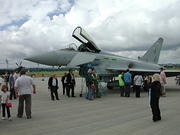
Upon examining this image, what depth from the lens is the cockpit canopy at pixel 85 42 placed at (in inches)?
552

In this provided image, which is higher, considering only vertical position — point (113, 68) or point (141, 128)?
point (113, 68)

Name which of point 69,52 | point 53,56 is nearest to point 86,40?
point 69,52

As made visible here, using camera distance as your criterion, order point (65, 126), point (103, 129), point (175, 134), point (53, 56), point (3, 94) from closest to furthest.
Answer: point (175, 134) → point (103, 129) → point (65, 126) → point (3, 94) → point (53, 56)

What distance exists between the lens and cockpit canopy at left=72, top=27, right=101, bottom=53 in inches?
552

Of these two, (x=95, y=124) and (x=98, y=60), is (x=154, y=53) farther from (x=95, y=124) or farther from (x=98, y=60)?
(x=95, y=124)

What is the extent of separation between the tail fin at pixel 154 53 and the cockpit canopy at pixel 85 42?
675cm

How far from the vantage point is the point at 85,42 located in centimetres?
1462

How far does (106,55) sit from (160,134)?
36.3ft

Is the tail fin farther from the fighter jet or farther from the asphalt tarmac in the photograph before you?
the asphalt tarmac

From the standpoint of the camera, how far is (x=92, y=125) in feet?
19.4

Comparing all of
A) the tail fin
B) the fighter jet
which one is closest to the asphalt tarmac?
the fighter jet

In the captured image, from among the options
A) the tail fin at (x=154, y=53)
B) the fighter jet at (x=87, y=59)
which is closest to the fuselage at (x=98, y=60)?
the fighter jet at (x=87, y=59)

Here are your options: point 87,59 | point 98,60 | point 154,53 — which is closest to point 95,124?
point 87,59

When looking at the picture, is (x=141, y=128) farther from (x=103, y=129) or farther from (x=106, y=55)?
(x=106, y=55)
